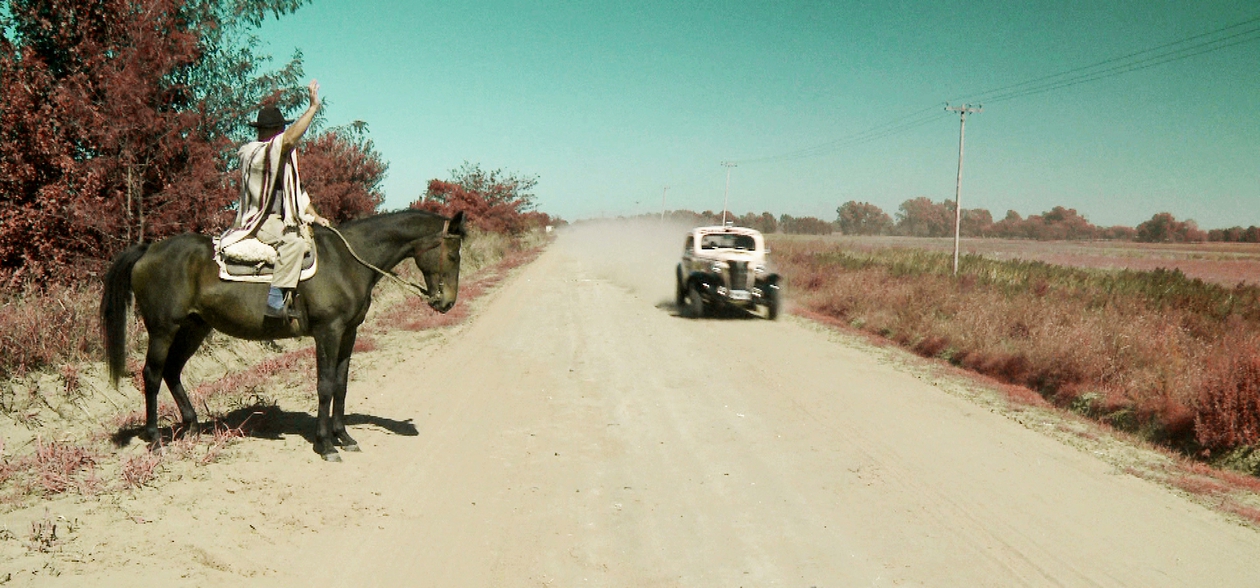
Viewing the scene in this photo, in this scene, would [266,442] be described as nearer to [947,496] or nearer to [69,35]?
[947,496]

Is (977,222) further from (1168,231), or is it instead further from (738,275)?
(738,275)

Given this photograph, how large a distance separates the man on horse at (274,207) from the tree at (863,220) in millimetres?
137158

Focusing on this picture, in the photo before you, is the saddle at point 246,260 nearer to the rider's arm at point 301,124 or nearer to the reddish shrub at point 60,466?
the rider's arm at point 301,124

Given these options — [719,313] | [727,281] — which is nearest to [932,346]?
[727,281]

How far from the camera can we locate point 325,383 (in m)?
6.01

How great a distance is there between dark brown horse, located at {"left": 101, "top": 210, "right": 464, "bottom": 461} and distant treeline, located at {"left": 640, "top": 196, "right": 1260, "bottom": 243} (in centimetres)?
8542

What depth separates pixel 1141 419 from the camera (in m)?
8.22

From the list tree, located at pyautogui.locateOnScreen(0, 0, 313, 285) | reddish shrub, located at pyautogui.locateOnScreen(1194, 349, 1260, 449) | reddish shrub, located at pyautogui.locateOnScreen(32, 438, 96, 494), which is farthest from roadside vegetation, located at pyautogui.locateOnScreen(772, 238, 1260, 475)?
tree, located at pyautogui.locateOnScreen(0, 0, 313, 285)

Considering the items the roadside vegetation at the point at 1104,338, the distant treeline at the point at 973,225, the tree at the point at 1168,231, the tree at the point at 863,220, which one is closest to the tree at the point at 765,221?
the distant treeline at the point at 973,225

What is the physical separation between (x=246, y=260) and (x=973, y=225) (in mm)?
144594

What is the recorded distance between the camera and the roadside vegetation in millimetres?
7473

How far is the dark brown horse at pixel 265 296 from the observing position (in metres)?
5.70

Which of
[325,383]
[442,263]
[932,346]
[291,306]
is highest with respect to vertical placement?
[442,263]

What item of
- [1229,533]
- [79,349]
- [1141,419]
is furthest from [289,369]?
[1141,419]
